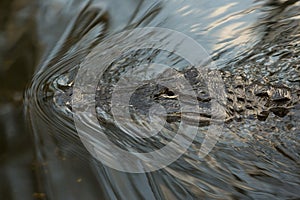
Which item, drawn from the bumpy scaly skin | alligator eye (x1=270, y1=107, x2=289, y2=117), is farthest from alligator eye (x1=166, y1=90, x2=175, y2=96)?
alligator eye (x1=270, y1=107, x2=289, y2=117)

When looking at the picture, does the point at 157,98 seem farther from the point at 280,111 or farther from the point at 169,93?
the point at 280,111

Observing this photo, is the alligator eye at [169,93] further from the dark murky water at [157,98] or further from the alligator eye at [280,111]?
the alligator eye at [280,111]

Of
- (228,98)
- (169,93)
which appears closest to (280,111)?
(228,98)

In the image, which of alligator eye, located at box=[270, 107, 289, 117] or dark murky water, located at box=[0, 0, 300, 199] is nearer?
dark murky water, located at box=[0, 0, 300, 199]

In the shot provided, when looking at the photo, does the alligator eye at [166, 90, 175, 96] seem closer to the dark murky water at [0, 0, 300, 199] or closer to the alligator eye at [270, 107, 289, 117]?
the dark murky water at [0, 0, 300, 199]

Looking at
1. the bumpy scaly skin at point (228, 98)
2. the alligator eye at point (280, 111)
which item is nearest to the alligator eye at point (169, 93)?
the bumpy scaly skin at point (228, 98)

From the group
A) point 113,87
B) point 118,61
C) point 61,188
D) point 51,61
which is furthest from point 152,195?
point 51,61

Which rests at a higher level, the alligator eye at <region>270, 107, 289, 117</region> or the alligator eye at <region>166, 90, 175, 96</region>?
the alligator eye at <region>166, 90, 175, 96</region>

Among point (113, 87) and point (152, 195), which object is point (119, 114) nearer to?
point (113, 87)
